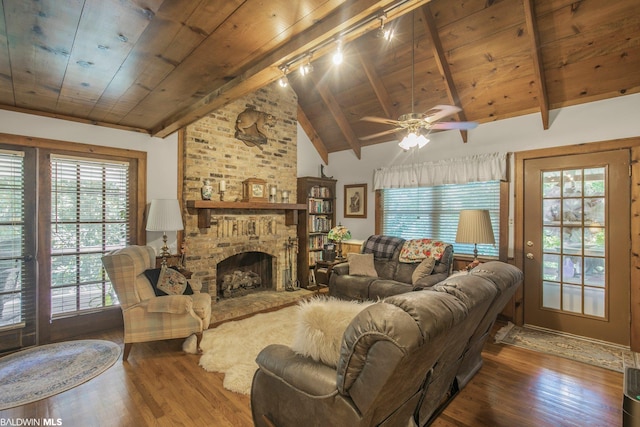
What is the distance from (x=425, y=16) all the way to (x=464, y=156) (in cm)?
196

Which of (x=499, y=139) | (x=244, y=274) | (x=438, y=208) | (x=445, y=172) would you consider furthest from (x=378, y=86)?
(x=244, y=274)

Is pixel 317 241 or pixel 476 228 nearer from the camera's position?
pixel 476 228

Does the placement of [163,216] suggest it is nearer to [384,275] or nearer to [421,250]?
[384,275]

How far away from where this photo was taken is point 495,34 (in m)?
3.40

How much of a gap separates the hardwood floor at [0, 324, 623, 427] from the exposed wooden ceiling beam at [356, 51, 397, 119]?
360 centimetres

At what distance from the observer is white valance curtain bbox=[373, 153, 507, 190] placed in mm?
4094

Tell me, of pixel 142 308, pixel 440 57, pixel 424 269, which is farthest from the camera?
pixel 424 269

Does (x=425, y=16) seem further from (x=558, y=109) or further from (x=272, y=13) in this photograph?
(x=272, y=13)

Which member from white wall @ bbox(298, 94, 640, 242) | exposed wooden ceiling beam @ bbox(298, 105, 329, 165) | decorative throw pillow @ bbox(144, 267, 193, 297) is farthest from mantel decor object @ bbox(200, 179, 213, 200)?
exposed wooden ceiling beam @ bbox(298, 105, 329, 165)

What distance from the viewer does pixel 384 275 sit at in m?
4.49

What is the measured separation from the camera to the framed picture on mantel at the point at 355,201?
5.73 meters

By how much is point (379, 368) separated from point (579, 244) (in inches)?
145

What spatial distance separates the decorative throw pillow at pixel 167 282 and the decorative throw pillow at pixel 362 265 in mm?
2236

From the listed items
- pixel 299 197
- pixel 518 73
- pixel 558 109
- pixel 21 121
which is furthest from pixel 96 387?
pixel 558 109
